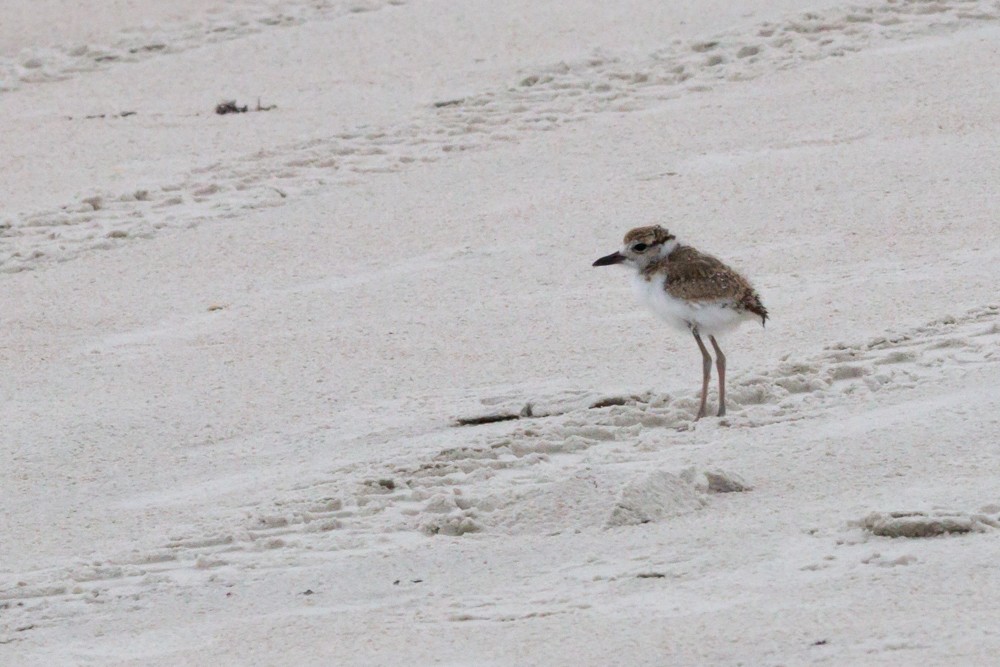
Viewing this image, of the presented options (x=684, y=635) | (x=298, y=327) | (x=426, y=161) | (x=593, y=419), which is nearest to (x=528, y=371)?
(x=593, y=419)

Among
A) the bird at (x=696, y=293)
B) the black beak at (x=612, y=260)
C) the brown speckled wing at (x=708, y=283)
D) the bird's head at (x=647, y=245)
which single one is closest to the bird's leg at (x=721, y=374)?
the bird at (x=696, y=293)

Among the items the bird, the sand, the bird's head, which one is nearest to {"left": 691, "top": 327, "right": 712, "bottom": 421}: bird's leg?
the bird

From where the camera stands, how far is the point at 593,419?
5320 millimetres

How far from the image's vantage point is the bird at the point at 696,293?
5438 millimetres

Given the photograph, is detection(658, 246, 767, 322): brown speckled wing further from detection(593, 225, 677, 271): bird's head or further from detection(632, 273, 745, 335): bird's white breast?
detection(593, 225, 677, 271): bird's head

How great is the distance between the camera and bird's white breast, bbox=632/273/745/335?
17.9 feet

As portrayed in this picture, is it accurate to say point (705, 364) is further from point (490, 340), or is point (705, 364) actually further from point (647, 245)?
point (490, 340)

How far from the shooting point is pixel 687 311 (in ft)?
18.0

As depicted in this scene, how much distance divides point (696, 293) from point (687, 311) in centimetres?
8

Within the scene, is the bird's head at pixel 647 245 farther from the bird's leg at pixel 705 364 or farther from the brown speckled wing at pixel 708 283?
the bird's leg at pixel 705 364

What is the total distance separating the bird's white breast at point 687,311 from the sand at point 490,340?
0.81 feet

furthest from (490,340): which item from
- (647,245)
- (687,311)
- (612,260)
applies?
(687,311)

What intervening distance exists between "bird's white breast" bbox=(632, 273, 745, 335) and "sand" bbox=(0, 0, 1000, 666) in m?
0.25

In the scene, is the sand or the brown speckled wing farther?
the brown speckled wing
